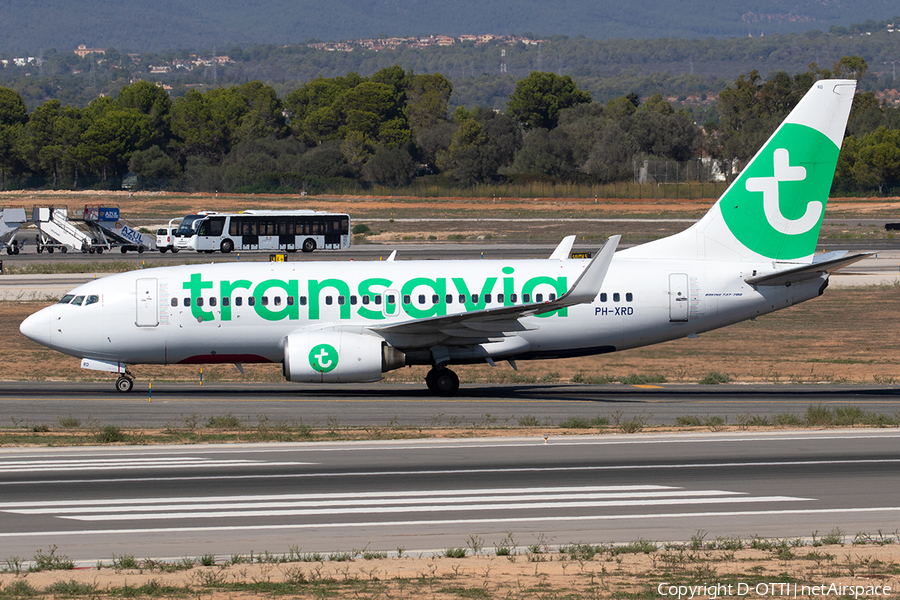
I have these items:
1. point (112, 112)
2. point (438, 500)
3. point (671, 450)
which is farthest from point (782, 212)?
point (112, 112)

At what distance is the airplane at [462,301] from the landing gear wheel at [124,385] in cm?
8

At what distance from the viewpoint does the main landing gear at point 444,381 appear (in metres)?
32.3

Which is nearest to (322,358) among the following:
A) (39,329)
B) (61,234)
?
(39,329)

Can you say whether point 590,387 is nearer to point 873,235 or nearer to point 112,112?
point 873,235


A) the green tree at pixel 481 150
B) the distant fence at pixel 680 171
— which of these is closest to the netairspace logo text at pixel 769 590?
the distant fence at pixel 680 171

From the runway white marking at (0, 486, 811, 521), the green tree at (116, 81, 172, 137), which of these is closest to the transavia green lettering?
the runway white marking at (0, 486, 811, 521)

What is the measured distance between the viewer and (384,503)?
61.3 ft

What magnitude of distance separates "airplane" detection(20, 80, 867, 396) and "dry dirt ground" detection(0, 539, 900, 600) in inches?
650

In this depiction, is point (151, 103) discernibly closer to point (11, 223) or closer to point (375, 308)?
point (11, 223)

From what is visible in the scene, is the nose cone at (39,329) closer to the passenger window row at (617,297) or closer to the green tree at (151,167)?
the passenger window row at (617,297)

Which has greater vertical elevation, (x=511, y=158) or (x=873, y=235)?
(x=511, y=158)

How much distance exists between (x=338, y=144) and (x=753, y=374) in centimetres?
15403

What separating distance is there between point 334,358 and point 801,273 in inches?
567

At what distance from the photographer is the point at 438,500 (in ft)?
62.2
